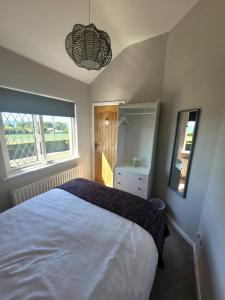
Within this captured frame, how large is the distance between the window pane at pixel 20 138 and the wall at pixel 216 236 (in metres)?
2.58

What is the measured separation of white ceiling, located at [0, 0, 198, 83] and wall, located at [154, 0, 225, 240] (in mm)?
306

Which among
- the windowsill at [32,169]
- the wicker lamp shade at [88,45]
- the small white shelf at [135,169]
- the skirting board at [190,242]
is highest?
the wicker lamp shade at [88,45]

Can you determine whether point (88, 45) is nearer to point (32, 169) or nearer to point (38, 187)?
point (32, 169)

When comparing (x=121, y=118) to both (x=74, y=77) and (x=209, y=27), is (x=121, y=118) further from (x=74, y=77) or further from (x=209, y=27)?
(x=209, y=27)

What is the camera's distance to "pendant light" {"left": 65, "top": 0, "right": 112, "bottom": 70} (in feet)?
3.49

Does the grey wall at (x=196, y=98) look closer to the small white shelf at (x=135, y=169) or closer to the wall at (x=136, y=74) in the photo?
the wall at (x=136, y=74)

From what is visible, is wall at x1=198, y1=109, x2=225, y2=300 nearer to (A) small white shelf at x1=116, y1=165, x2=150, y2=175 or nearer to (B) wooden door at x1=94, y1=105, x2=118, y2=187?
(A) small white shelf at x1=116, y1=165, x2=150, y2=175

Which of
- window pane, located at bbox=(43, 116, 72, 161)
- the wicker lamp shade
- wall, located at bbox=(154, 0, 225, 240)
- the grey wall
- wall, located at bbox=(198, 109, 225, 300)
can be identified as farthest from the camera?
window pane, located at bbox=(43, 116, 72, 161)

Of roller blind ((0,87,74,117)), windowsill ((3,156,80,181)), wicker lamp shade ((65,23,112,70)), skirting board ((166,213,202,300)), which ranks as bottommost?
skirting board ((166,213,202,300))

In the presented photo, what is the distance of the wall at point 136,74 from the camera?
7.56 ft

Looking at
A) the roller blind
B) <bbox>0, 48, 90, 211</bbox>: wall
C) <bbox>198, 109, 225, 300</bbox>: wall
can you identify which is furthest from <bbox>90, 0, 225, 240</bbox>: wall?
the roller blind

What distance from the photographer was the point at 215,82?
4.72ft

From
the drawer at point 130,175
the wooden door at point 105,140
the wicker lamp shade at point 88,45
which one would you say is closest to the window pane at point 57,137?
the wooden door at point 105,140

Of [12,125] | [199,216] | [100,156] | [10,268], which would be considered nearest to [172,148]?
[199,216]
